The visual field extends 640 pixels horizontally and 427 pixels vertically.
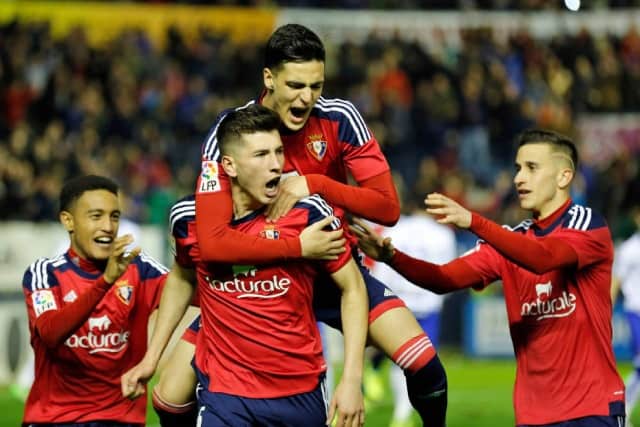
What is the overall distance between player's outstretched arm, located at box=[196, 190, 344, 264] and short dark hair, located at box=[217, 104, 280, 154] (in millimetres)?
258

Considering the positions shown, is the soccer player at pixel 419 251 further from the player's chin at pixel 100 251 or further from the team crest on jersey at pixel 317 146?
the team crest on jersey at pixel 317 146

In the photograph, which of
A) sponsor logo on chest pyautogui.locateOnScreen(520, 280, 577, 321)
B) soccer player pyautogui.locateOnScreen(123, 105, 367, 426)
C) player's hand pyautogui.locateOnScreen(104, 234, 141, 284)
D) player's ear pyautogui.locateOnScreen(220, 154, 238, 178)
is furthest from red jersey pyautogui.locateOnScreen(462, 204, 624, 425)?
player's hand pyautogui.locateOnScreen(104, 234, 141, 284)

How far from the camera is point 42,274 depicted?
7.46 meters

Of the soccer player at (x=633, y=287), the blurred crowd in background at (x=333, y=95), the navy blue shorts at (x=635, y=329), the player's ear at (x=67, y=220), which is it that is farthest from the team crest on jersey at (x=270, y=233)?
the blurred crowd in background at (x=333, y=95)

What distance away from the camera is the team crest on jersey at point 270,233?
617cm

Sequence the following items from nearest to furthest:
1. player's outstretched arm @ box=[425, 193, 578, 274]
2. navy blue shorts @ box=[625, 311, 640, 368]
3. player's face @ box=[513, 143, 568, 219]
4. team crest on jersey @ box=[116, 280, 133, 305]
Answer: player's outstretched arm @ box=[425, 193, 578, 274]
player's face @ box=[513, 143, 568, 219]
team crest on jersey @ box=[116, 280, 133, 305]
navy blue shorts @ box=[625, 311, 640, 368]

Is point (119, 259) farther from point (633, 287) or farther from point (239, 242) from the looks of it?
point (633, 287)

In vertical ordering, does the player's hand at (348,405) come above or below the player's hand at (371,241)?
below

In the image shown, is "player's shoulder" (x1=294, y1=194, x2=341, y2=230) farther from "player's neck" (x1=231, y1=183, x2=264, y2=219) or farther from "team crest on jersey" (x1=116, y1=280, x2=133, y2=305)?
"team crest on jersey" (x1=116, y1=280, x2=133, y2=305)

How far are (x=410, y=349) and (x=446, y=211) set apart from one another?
33.4 inches

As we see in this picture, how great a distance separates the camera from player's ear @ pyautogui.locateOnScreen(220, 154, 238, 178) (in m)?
6.22

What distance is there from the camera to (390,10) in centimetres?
2464

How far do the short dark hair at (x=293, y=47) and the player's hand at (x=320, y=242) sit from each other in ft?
3.39

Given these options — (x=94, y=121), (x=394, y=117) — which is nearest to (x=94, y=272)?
(x=94, y=121)
